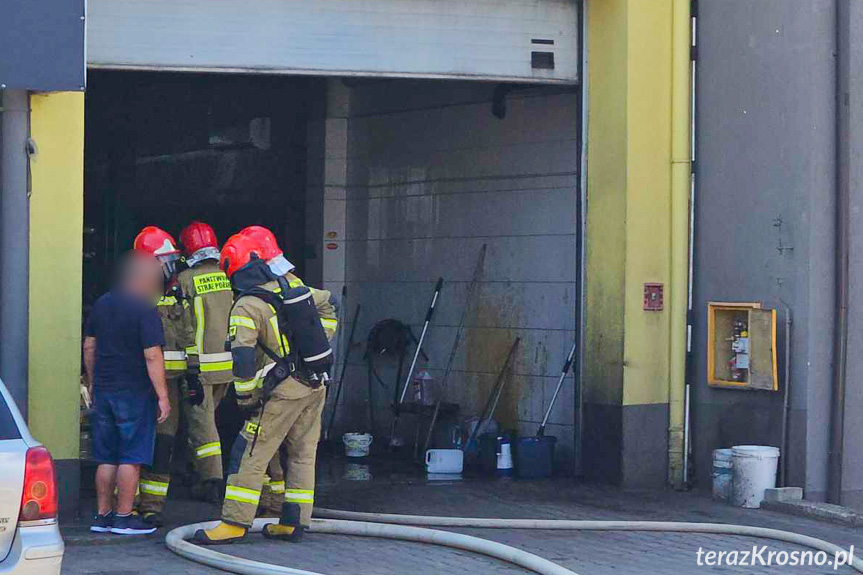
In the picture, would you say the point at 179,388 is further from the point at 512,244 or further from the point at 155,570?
the point at 512,244

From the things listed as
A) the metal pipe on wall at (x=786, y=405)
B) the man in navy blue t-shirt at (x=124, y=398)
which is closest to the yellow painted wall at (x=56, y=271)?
the man in navy blue t-shirt at (x=124, y=398)

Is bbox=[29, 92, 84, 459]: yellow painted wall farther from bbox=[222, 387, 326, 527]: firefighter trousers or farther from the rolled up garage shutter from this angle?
bbox=[222, 387, 326, 527]: firefighter trousers

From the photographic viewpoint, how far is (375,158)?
1321cm

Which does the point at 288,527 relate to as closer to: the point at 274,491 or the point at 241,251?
the point at 274,491

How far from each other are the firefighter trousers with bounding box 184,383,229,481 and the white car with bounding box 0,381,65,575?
12.7ft

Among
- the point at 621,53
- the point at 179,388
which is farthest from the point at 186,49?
the point at 621,53

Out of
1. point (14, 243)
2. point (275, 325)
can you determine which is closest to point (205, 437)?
point (275, 325)

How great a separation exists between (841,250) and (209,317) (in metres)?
4.56

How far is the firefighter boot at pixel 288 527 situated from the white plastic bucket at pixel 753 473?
A: 11.4 feet

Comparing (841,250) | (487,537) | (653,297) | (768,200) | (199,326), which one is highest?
(768,200)

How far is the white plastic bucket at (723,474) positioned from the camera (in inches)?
377

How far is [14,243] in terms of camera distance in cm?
808

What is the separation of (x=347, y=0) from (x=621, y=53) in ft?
7.10

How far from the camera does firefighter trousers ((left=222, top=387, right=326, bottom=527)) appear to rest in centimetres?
745
